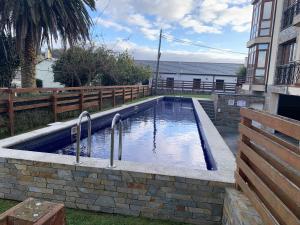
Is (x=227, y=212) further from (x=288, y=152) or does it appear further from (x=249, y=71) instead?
(x=249, y=71)

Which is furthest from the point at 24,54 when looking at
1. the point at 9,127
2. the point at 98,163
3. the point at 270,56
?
the point at 270,56

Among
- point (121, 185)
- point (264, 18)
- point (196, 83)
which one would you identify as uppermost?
point (264, 18)

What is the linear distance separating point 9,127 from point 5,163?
2479mm

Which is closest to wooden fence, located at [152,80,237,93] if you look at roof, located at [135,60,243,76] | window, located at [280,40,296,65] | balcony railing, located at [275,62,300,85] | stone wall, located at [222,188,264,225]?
roof, located at [135,60,243,76]

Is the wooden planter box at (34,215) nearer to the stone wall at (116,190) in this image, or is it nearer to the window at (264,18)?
the stone wall at (116,190)

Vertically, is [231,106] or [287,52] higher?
[287,52]

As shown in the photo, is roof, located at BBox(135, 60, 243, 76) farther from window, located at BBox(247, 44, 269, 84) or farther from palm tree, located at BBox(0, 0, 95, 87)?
palm tree, located at BBox(0, 0, 95, 87)

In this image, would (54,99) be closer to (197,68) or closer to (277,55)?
(277,55)

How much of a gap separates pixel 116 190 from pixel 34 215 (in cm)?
215

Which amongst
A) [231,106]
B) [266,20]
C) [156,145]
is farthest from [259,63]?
[156,145]

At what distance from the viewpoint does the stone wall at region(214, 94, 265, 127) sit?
14672 millimetres

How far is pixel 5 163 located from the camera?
13.3 feet

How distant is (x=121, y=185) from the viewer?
3.77 meters

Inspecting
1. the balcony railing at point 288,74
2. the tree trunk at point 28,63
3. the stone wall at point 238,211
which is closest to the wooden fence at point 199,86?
the balcony railing at point 288,74
